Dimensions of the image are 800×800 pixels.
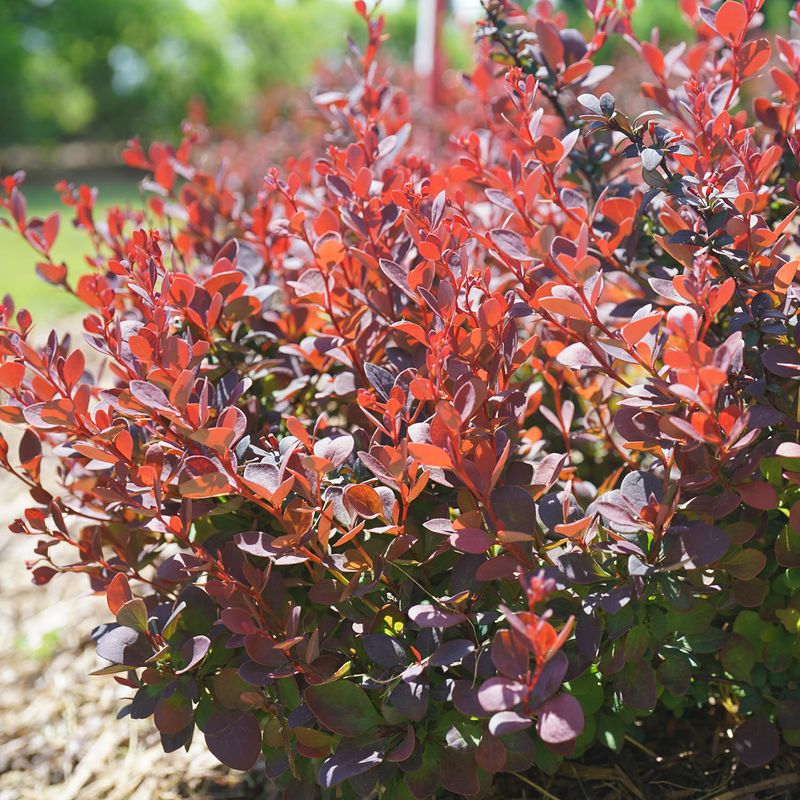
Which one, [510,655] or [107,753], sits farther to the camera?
[107,753]

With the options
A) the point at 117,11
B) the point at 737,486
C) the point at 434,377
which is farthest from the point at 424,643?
the point at 117,11

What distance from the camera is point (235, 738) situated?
1.38 metres

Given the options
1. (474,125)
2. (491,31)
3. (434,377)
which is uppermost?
(474,125)

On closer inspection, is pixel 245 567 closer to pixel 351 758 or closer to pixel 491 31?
pixel 351 758

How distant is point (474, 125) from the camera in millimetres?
3367

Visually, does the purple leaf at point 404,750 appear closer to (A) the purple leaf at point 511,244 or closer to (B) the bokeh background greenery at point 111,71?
(A) the purple leaf at point 511,244

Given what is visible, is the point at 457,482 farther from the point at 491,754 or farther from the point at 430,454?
the point at 491,754

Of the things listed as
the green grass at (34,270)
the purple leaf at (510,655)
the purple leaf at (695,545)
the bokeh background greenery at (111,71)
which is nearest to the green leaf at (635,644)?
the purple leaf at (695,545)

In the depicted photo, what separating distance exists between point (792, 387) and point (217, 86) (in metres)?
20.9

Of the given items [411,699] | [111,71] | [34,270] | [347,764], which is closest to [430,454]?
[411,699]

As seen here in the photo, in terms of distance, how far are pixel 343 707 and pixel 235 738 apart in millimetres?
199

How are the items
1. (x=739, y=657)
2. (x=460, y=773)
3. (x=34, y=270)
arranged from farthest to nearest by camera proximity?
(x=34, y=270) → (x=739, y=657) → (x=460, y=773)

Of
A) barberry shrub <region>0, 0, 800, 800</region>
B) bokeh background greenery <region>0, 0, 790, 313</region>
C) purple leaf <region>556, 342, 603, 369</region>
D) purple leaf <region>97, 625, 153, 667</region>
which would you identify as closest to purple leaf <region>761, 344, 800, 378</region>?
barberry shrub <region>0, 0, 800, 800</region>

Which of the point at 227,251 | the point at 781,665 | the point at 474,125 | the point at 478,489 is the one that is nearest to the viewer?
the point at 478,489
